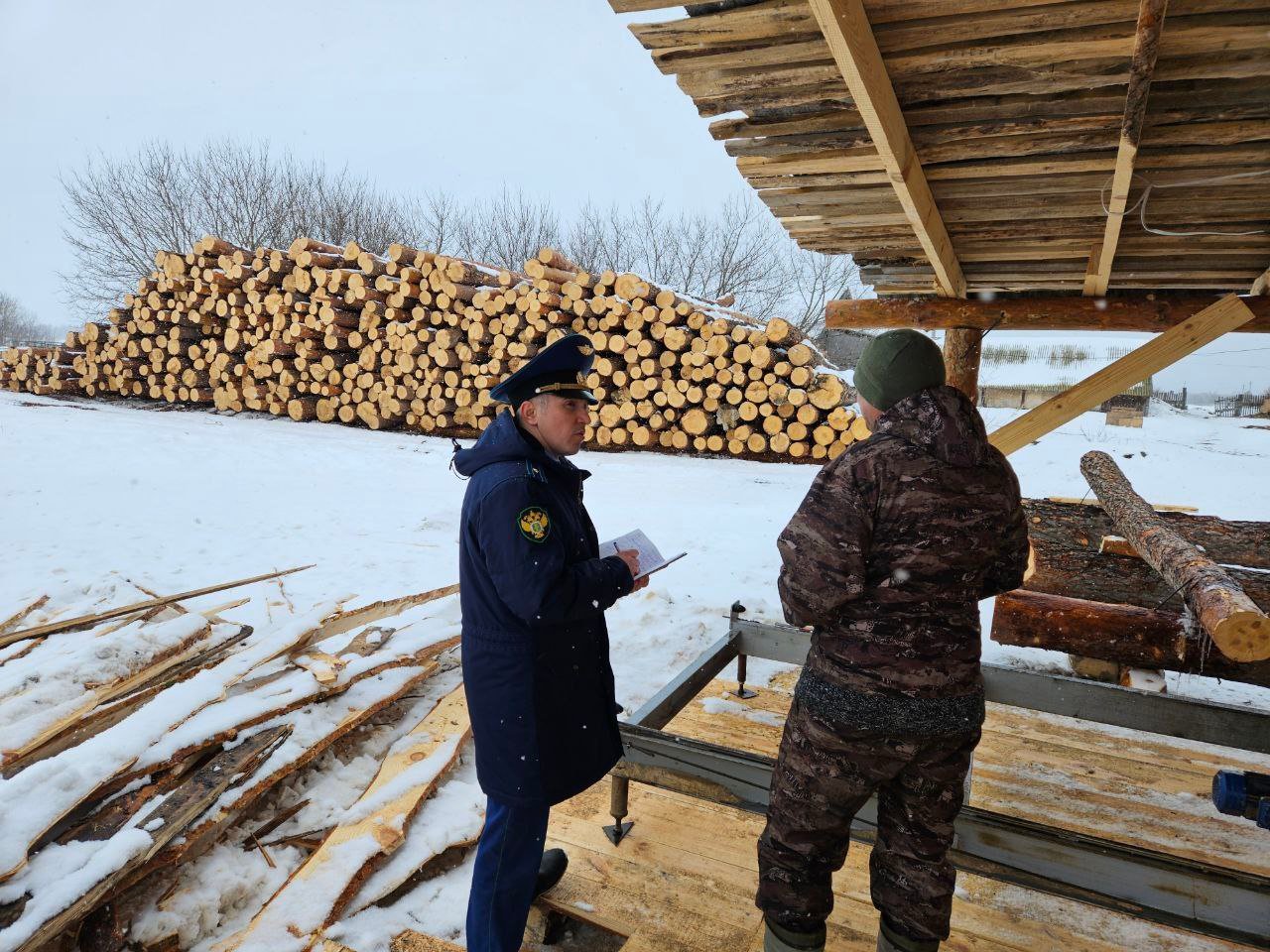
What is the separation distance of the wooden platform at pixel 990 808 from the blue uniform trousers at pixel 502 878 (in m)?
0.40

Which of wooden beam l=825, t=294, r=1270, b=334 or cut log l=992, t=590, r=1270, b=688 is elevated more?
wooden beam l=825, t=294, r=1270, b=334

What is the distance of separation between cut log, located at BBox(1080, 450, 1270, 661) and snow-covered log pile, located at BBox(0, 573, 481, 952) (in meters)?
2.59

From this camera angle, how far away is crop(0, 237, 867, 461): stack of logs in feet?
30.6

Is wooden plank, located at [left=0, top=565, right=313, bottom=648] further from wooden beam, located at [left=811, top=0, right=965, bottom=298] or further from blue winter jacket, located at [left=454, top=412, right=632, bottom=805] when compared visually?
wooden beam, located at [left=811, top=0, right=965, bottom=298]

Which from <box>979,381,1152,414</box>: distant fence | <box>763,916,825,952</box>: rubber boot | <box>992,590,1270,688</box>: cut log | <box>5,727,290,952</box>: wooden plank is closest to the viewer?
<box>763,916,825,952</box>: rubber boot

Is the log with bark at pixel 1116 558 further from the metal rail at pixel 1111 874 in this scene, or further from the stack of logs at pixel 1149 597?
the metal rail at pixel 1111 874

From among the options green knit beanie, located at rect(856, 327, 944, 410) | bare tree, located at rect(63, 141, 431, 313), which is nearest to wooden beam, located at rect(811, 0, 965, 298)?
green knit beanie, located at rect(856, 327, 944, 410)

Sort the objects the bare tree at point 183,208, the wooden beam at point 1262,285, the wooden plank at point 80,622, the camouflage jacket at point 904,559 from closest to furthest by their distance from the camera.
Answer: the camouflage jacket at point 904,559, the wooden plank at point 80,622, the wooden beam at point 1262,285, the bare tree at point 183,208

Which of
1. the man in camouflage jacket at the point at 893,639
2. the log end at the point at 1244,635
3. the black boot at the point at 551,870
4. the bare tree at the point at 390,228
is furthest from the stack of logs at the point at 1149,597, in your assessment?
the bare tree at the point at 390,228

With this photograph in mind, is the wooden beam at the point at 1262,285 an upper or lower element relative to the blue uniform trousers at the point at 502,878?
upper

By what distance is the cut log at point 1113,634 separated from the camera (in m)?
2.41

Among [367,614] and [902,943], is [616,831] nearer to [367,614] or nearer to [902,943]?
[902,943]

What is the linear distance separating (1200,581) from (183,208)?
23.3 metres

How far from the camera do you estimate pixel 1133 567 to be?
131 inches
